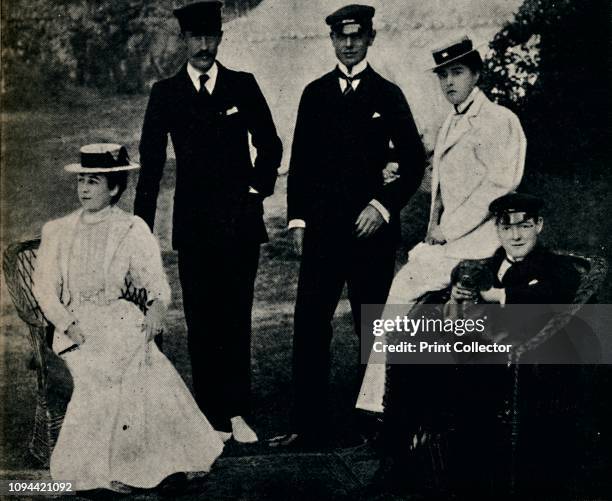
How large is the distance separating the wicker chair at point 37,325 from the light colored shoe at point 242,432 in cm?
102

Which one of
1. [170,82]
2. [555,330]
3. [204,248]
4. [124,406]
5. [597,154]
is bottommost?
[124,406]

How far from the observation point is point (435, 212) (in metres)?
6.22

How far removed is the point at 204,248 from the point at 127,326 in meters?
0.76

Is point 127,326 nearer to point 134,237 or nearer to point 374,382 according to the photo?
point 134,237

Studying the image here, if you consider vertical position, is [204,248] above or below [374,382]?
above

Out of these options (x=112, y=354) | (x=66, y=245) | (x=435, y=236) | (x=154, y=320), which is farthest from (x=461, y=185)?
(x=66, y=245)

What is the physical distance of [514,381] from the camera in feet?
19.3

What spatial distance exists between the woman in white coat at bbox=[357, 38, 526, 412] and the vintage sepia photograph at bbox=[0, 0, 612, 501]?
0.05ft

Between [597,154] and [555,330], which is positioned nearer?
[555,330]

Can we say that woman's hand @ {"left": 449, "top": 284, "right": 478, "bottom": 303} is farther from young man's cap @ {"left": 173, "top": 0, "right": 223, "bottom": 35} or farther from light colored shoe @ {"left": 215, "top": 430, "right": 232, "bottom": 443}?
young man's cap @ {"left": 173, "top": 0, "right": 223, "bottom": 35}

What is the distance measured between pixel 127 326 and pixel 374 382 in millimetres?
1730

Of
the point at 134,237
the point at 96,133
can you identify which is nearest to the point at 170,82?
the point at 96,133

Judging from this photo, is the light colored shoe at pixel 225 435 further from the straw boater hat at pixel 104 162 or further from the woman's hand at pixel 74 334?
the straw boater hat at pixel 104 162

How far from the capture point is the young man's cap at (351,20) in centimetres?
625
